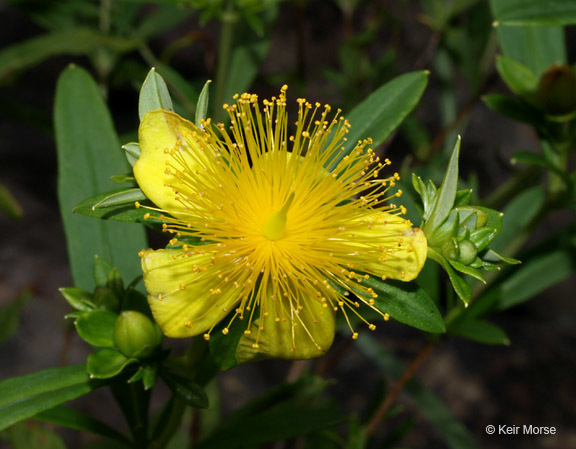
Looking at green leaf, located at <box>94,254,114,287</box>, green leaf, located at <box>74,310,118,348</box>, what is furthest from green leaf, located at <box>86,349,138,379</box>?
green leaf, located at <box>94,254,114,287</box>

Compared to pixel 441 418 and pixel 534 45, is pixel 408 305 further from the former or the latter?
pixel 441 418

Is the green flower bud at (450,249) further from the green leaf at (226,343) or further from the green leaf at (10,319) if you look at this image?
the green leaf at (10,319)

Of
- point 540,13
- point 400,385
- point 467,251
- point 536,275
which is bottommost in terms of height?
point 400,385

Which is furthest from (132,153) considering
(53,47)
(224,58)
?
(53,47)

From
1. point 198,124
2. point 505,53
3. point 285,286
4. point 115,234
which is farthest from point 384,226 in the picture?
point 505,53

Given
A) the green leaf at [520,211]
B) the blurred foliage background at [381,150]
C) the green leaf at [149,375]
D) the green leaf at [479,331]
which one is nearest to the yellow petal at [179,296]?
the green leaf at [149,375]

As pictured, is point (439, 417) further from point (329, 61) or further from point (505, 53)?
point (329, 61)
